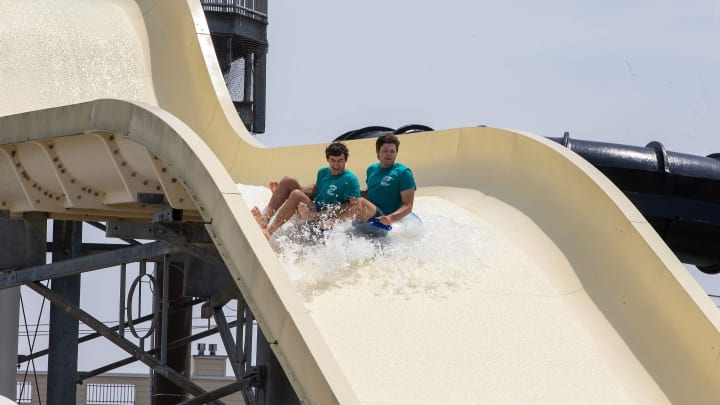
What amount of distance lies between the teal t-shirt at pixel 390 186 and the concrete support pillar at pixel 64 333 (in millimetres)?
4777

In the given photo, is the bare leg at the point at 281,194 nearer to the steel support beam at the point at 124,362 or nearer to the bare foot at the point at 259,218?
the bare foot at the point at 259,218

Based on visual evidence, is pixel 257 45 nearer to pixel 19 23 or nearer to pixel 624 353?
pixel 19 23

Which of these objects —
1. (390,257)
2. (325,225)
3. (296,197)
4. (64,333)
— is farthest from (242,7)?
(390,257)

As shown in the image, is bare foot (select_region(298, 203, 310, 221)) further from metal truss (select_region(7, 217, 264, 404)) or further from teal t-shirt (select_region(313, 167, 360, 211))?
metal truss (select_region(7, 217, 264, 404))

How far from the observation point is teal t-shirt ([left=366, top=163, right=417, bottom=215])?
1009 centimetres

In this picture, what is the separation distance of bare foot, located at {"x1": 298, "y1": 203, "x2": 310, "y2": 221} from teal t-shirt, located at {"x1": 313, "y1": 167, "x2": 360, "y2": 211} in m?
0.20

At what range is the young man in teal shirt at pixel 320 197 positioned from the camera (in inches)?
387

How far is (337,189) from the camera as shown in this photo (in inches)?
387

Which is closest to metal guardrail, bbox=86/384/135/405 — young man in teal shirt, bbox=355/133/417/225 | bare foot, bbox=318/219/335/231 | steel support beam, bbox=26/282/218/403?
steel support beam, bbox=26/282/218/403

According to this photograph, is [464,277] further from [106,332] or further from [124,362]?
[124,362]

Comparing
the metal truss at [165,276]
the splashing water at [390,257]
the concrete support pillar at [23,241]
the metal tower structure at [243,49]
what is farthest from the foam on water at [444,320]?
the metal tower structure at [243,49]

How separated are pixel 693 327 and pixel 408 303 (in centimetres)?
185

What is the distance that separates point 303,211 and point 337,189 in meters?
0.30

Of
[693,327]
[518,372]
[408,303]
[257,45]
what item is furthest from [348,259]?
[257,45]
